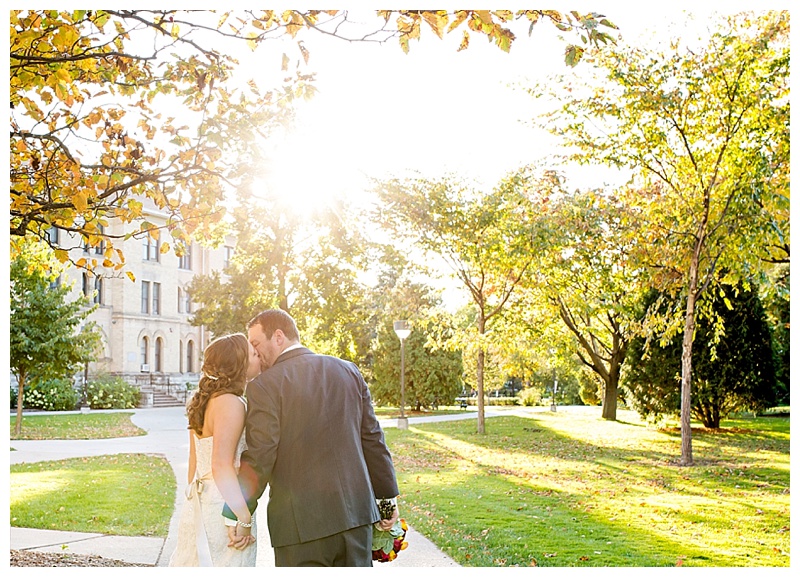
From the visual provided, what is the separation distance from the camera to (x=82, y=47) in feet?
19.8

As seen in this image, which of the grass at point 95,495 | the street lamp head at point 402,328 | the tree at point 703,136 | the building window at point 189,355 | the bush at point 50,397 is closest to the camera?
the grass at point 95,495

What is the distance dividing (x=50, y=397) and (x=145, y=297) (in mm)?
13920

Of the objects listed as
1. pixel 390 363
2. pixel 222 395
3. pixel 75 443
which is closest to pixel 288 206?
pixel 75 443

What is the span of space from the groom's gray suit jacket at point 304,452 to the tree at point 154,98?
178 centimetres

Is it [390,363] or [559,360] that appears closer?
[559,360]

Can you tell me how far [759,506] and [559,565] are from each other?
3.68 metres

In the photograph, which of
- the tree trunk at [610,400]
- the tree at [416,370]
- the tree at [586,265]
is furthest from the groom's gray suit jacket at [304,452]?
the tree at [416,370]

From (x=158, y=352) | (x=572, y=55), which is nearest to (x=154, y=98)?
(x=572, y=55)

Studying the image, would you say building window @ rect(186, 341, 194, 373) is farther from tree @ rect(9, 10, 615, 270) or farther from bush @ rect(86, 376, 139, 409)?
tree @ rect(9, 10, 615, 270)

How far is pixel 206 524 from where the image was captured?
4.22m

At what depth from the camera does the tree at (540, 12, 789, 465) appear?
11.0 metres

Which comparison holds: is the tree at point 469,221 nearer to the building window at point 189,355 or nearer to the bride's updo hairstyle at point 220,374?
the bride's updo hairstyle at point 220,374

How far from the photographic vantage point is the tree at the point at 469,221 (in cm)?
1756
